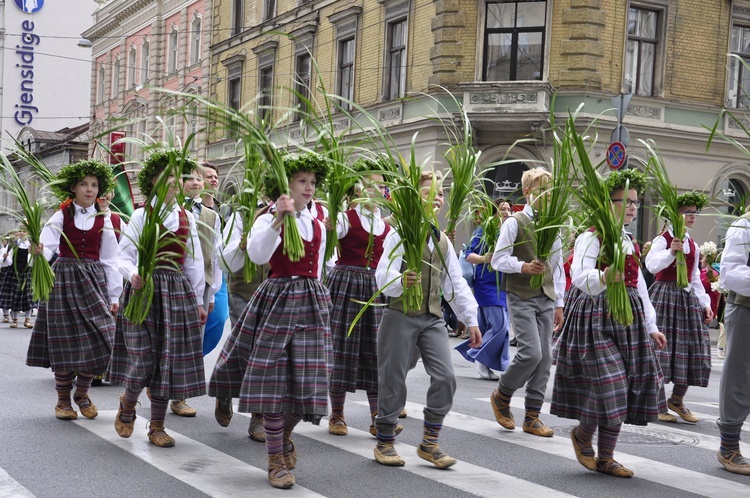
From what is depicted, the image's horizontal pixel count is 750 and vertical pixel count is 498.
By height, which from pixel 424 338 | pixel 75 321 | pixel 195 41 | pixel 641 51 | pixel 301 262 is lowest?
pixel 75 321

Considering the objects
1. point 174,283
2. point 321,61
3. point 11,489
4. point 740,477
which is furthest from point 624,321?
point 321,61

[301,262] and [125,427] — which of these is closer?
[301,262]

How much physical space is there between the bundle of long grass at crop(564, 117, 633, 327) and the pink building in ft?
90.8

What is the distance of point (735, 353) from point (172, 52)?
37811mm

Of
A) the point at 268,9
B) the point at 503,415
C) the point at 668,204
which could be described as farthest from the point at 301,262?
the point at 268,9

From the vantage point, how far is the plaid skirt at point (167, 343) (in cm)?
680

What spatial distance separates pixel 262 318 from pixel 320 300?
0.36 metres

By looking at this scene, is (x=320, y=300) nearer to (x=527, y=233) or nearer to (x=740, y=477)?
(x=527, y=233)

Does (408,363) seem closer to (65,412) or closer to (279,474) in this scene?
(279,474)

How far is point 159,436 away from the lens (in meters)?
6.79

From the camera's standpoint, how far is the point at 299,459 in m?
6.53

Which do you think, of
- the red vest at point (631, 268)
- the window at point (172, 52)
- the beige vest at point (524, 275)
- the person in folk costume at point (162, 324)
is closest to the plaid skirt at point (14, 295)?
the person in folk costume at point (162, 324)

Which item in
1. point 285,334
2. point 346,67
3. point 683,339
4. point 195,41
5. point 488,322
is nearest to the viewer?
point 285,334

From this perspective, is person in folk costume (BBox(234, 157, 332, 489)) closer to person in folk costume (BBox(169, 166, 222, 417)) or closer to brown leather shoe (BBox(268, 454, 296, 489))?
brown leather shoe (BBox(268, 454, 296, 489))
